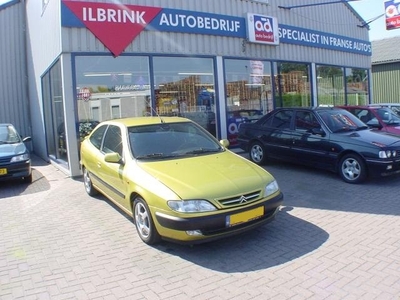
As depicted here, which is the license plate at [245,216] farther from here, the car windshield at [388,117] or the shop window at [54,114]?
the car windshield at [388,117]

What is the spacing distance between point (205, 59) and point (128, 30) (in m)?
2.56

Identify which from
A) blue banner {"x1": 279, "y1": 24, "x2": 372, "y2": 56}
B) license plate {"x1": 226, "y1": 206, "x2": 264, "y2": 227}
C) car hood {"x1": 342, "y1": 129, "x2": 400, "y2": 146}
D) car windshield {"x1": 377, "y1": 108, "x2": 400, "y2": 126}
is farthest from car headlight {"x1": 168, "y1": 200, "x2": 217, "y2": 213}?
blue banner {"x1": 279, "y1": 24, "x2": 372, "y2": 56}

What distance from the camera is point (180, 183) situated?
164 inches

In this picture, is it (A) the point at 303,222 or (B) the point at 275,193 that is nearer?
(B) the point at 275,193

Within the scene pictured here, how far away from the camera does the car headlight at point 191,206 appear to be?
3.93 meters

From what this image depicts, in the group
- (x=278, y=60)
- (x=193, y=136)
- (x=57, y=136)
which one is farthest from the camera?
(x=278, y=60)

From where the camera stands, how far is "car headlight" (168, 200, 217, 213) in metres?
3.93

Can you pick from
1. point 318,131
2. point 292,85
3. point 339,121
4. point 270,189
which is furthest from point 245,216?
point 292,85

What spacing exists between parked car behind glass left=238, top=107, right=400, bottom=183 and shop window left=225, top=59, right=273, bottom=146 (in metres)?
1.83

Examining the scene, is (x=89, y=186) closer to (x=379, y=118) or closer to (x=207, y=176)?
(x=207, y=176)

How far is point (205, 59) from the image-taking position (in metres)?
10.7

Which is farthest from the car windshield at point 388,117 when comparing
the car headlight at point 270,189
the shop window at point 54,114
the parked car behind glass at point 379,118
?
the shop window at point 54,114

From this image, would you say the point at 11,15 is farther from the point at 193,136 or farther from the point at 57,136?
the point at 193,136

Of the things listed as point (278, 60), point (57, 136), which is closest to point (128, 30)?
point (57, 136)
